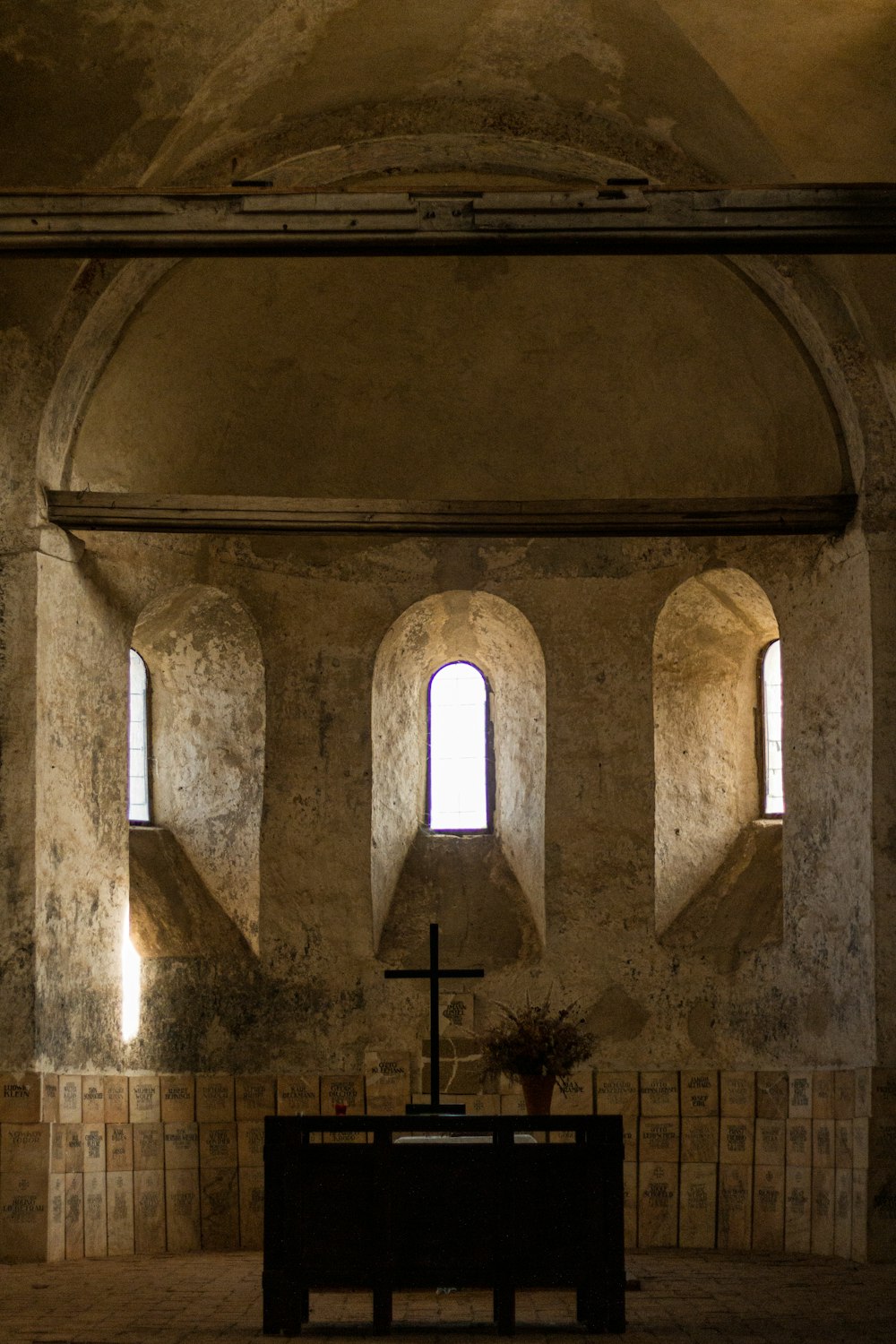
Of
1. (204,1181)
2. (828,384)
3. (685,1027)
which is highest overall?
(828,384)

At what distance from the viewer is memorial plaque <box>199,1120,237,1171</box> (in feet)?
41.1

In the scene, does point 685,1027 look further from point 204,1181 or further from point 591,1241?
point 591,1241

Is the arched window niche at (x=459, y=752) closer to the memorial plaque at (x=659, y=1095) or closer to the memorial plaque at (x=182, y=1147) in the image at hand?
the memorial plaque at (x=659, y=1095)

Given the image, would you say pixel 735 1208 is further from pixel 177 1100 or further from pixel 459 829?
pixel 177 1100

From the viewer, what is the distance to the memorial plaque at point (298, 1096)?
1271 centimetres

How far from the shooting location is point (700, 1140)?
1252cm

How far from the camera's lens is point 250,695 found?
533 inches

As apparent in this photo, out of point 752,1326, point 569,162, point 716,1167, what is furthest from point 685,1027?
point 569,162

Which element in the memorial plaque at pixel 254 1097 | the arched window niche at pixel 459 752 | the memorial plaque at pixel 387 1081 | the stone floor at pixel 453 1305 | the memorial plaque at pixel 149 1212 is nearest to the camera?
the stone floor at pixel 453 1305

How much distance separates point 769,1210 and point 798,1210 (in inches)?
11.3

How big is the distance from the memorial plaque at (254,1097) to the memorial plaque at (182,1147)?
338 millimetres

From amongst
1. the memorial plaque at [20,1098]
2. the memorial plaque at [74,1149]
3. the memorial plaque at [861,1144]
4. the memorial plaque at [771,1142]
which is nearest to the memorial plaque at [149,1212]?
the memorial plaque at [74,1149]

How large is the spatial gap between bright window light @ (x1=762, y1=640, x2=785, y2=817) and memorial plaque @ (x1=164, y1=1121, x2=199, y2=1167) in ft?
15.9

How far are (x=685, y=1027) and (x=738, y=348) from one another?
489 centimetres
